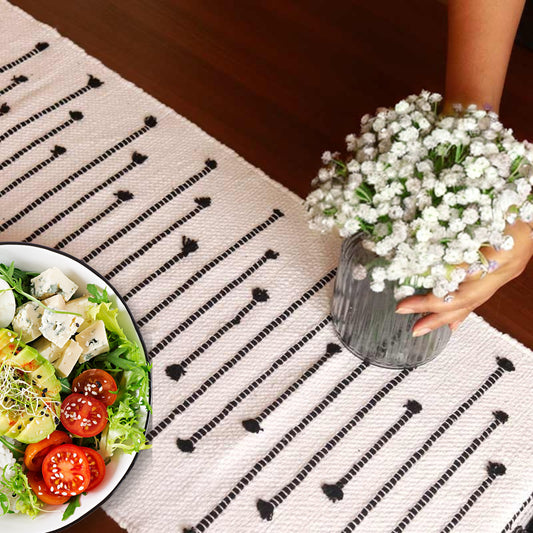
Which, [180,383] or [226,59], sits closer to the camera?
[180,383]

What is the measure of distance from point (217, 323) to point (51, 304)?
8.4 inches

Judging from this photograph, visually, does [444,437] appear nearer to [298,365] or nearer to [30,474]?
[298,365]

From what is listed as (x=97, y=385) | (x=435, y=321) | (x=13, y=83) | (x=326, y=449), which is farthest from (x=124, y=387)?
(x=13, y=83)

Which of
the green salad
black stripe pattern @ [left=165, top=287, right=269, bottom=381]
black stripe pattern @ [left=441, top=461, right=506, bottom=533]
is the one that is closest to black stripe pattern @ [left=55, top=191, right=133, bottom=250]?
the green salad

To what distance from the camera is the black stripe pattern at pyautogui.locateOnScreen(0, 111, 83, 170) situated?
3.46ft

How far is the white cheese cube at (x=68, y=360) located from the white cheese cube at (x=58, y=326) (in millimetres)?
12

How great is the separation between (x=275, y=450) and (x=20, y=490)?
285 mm

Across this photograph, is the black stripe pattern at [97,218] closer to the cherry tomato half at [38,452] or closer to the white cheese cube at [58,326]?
the white cheese cube at [58,326]

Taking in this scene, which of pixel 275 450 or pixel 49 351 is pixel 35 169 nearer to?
pixel 49 351

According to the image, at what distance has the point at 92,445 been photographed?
2.63ft

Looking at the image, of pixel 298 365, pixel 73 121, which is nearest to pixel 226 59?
pixel 73 121

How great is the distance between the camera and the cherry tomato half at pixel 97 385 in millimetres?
793

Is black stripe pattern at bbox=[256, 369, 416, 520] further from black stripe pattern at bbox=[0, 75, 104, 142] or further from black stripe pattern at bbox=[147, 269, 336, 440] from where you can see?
black stripe pattern at bbox=[0, 75, 104, 142]

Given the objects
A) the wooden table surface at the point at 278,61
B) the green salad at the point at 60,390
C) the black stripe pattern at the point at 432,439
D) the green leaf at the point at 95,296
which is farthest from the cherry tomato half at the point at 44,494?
the wooden table surface at the point at 278,61
